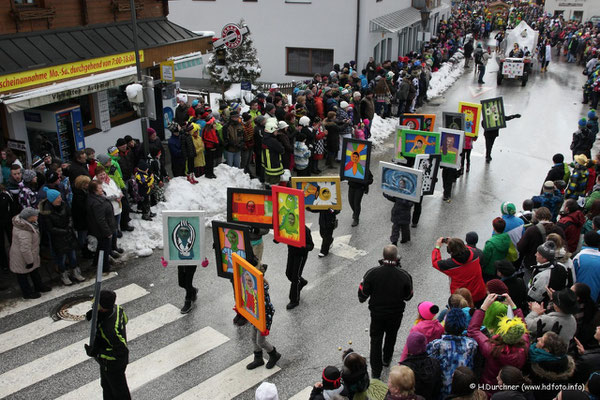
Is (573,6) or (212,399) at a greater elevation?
(573,6)

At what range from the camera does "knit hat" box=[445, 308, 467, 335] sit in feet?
18.5

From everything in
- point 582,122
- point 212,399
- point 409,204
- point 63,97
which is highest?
point 63,97

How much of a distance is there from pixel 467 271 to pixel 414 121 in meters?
8.24

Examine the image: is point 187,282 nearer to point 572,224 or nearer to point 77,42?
point 572,224

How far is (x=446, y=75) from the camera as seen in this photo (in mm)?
29609

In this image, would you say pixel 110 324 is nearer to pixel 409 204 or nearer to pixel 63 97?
pixel 409 204

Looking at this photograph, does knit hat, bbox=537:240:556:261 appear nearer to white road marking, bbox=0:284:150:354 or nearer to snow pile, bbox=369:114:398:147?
white road marking, bbox=0:284:150:354

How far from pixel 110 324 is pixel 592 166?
1012 centimetres

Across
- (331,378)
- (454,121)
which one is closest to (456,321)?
(331,378)

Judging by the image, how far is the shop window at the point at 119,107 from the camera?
604 inches

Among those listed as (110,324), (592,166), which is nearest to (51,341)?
(110,324)

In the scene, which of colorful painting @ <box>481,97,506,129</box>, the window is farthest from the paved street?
the window

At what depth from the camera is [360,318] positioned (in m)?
8.75

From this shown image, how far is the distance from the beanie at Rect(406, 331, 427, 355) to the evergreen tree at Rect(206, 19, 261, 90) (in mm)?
19488
